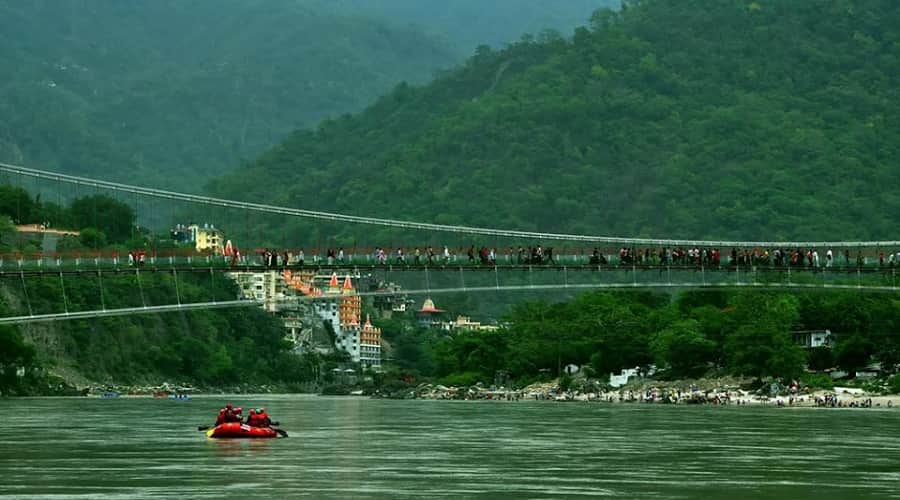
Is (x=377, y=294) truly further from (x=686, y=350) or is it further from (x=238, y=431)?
(x=686, y=350)

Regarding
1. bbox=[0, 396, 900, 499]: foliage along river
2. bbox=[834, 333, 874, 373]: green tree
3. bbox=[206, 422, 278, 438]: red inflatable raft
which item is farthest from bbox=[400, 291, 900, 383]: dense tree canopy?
bbox=[206, 422, 278, 438]: red inflatable raft

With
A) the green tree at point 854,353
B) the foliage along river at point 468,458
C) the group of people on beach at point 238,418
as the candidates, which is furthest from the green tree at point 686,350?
the group of people on beach at point 238,418

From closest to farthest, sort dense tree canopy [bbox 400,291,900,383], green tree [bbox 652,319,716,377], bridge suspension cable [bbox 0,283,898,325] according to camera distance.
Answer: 1. bridge suspension cable [bbox 0,283,898,325]
2. dense tree canopy [bbox 400,291,900,383]
3. green tree [bbox 652,319,716,377]

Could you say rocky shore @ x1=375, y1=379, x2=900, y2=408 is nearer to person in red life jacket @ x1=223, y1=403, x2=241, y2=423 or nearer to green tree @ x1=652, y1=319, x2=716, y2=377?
green tree @ x1=652, y1=319, x2=716, y2=377

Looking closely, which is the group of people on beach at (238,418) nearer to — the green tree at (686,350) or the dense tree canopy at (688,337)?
the dense tree canopy at (688,337)

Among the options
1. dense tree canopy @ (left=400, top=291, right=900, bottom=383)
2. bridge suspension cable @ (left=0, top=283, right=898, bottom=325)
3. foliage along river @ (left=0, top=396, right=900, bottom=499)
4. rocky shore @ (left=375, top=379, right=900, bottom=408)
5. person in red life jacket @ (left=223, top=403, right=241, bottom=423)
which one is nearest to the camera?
foliage along river @ (left=0, top=396, right=900, bottom=499)

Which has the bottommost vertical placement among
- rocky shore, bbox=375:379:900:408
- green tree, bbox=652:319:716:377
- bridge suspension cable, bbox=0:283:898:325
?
rocky shore, bbox=375:379:900:408
